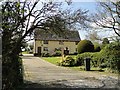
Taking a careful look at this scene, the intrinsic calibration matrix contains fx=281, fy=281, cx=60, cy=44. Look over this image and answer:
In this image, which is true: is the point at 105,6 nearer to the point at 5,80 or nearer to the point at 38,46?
the point at 5,80

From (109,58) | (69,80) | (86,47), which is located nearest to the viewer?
(69,80)

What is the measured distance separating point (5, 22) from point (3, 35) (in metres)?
0.39

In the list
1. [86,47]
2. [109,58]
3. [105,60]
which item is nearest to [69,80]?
[109,58]

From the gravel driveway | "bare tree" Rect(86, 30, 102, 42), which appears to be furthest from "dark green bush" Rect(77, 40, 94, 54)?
the gravel driveway

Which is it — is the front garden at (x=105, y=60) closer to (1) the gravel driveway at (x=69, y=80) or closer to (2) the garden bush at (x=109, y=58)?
(2) the garden bush at (x=109, y=58)

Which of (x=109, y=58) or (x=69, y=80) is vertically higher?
(x=109, y=58)

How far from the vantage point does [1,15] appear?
820 centimetres

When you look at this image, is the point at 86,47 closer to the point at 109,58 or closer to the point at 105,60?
the point at 105,60

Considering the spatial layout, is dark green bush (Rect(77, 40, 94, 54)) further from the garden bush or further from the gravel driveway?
the gravel driveway

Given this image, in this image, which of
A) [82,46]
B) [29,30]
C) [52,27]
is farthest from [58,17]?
[82,46]

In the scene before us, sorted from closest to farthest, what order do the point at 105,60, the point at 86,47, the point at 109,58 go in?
the point at 109,58
the point at 105,60
the point at 86,47

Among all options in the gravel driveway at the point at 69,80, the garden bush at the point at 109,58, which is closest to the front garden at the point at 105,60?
the garden bush at the point at 109,58

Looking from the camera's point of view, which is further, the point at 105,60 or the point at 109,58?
the point at 105,60

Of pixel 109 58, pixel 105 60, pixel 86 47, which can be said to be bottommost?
pixel 105 60
